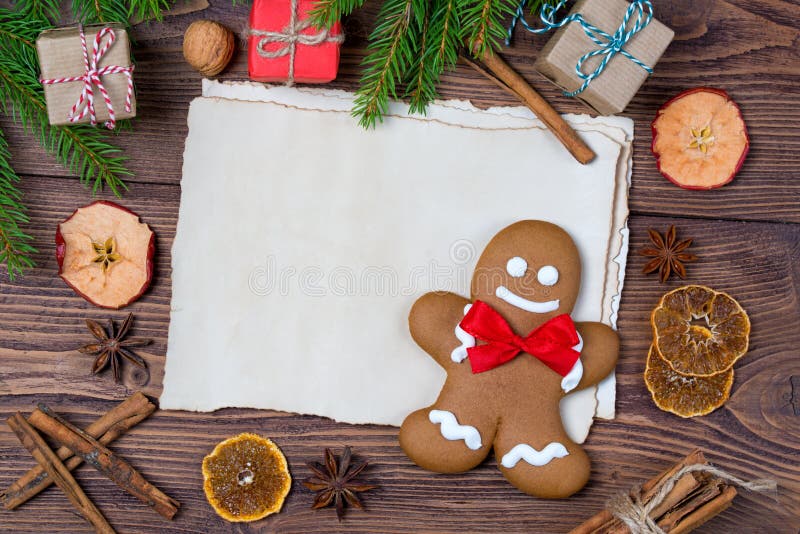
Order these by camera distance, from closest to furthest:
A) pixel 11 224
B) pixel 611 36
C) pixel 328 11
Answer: pixel 328 11 → pixel 611 36 → pixel 11 224

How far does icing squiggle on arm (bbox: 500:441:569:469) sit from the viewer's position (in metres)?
1.71

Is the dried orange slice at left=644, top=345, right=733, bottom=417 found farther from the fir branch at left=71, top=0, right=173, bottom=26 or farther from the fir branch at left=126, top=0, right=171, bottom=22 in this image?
the fir branch at left=71, top=0, right=173, bottom=26

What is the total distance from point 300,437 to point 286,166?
776 millimetres

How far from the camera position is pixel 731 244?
1.86 meters

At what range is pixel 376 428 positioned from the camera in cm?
184

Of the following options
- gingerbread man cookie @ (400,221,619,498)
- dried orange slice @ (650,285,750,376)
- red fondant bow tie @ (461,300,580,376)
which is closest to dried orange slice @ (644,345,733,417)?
dried orange slice @ (650,285,750,376)

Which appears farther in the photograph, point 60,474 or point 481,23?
point 60,474

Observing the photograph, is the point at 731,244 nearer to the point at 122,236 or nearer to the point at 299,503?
the point at 299,503

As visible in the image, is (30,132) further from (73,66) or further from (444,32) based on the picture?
(444,32)

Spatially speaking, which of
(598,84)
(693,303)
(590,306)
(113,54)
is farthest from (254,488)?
(598,84)

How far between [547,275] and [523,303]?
0.32ft

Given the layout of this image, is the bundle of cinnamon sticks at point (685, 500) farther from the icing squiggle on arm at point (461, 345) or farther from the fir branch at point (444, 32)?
the fir branch at point (444, 32)

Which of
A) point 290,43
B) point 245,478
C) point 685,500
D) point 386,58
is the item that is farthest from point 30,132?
→ point 685,500

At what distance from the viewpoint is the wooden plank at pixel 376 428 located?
6.00ft
